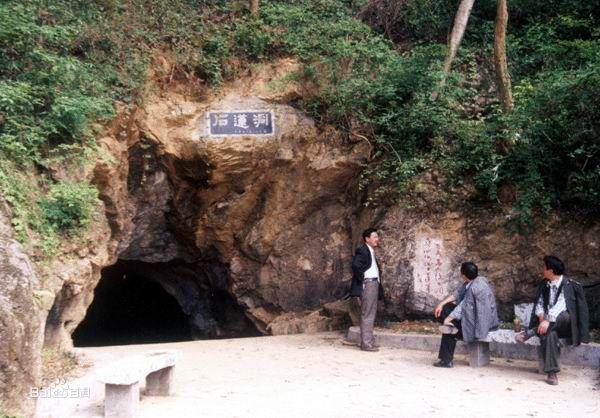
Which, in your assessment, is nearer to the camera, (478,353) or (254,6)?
(478,353)

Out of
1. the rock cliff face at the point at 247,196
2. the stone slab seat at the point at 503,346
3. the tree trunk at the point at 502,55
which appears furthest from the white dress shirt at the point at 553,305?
the rock cliff face at the point at 247,196

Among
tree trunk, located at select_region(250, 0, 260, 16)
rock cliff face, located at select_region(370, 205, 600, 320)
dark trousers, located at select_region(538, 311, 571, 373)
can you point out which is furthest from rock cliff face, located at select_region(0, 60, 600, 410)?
dark trousers, located at select_region(538, 311, 571, 373)

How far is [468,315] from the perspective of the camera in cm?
720

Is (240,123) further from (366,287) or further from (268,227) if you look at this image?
(366,287)

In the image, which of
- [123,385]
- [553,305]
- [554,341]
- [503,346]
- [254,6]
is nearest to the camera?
[123,385]

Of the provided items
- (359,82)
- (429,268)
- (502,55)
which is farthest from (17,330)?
(502,55)

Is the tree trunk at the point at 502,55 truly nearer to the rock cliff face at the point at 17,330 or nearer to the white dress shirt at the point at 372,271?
the white dress shirt at the point at 372,271

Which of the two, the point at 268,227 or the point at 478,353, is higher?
the point at 268,227

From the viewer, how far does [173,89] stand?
35.2 ft

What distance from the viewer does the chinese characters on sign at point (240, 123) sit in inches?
416

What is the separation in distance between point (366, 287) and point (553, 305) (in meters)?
2.52

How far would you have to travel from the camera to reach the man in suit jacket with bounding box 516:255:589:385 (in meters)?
6.58

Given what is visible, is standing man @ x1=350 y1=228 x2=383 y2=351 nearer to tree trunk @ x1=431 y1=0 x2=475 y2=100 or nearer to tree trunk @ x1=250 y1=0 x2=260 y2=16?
tree trunk @ x1=431 y1=0 x2=475 y2=100

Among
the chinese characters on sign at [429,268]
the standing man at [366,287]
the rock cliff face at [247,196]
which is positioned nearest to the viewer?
the standing man at [366,287]
